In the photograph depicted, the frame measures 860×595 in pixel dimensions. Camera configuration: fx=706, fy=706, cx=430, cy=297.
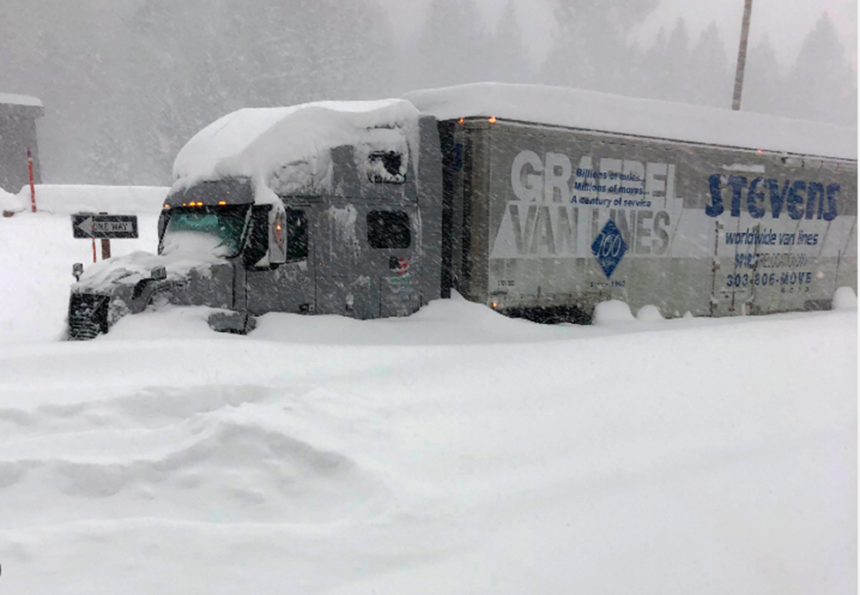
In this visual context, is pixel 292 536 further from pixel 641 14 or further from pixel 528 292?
pixel 641 14

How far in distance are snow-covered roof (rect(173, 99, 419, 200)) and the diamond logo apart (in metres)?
3.31

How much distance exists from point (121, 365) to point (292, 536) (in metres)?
3.47

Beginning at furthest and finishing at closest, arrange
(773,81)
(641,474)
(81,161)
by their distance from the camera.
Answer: (773,81) < (81,161) < (641,474)

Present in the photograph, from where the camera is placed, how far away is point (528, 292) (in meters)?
9.90

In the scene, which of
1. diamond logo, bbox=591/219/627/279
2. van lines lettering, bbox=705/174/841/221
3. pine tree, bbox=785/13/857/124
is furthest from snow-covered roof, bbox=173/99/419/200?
pine tree, bbox=785/13/857/124

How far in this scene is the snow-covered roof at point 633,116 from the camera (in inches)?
377

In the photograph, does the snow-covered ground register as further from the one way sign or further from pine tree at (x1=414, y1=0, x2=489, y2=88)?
pine tree at (x1=414, y1=0, x2=489, y2=88)

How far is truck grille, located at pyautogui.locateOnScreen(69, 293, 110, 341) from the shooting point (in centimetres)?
740

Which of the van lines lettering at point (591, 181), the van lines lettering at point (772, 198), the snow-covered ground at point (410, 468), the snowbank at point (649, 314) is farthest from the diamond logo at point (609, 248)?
the snow-covered ground at point (410, 468)

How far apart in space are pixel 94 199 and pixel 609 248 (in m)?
18.1

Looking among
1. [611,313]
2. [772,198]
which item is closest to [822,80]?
[772,198]

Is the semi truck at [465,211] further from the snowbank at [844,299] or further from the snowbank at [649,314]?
the snowbank at [844,299]

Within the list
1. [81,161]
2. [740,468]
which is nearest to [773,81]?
[81,161]

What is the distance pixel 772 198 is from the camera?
12703 millimetres
